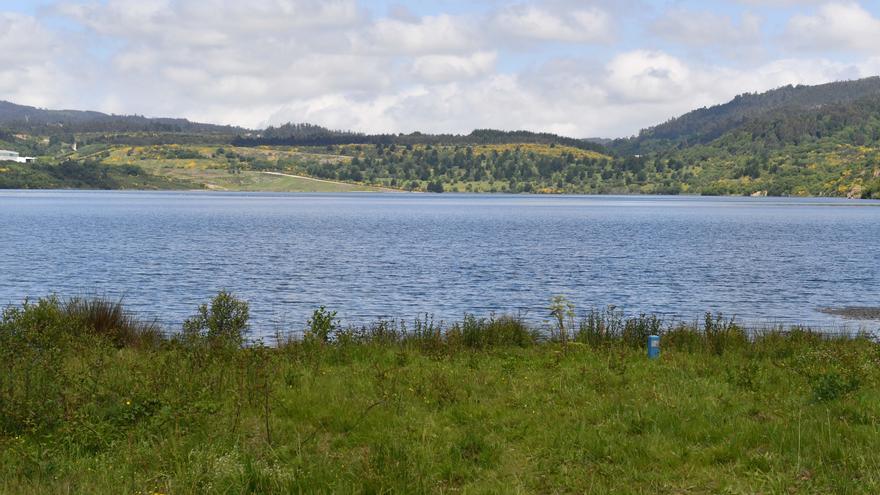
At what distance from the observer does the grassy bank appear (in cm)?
952

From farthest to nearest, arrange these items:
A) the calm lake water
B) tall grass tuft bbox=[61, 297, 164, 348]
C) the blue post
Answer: the calm lake water → tall grass tuft bbox=[61, 297, 164, 348] → the blue post

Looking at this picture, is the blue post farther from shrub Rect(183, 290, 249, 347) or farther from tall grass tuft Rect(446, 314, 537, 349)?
shrub Rect(183, 290, 249, 347)

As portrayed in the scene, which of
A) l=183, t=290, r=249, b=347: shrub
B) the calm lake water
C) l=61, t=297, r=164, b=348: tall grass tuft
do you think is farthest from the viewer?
the calm lake water

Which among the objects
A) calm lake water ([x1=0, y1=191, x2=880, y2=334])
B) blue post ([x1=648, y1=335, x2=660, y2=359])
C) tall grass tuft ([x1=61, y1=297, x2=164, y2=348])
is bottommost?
calm lake water ([x1=0, y1=191, x2=880, y2=334])

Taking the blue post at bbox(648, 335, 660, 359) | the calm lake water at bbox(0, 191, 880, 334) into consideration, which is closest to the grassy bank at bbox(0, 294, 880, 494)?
the blue post at bbox(648, 335, 660, 359)

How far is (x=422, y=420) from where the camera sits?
12.1m

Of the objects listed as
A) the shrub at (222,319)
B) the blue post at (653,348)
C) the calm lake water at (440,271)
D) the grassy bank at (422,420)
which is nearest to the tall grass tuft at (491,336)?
the grassy bank at (422,420)

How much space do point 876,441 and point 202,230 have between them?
10409cm

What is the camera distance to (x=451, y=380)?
1496 cm

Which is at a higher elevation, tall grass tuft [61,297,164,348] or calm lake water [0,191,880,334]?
tall grass tuft [61,297,164,348]

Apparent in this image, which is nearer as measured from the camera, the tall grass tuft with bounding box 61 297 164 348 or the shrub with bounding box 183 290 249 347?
the tall grass tuft with bounding box 61 297 164 348

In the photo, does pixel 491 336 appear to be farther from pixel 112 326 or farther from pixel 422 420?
pixel 112 326

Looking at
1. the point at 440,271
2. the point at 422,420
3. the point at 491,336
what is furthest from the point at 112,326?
the point at 440,271

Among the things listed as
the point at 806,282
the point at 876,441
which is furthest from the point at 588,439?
the point at 806,282
